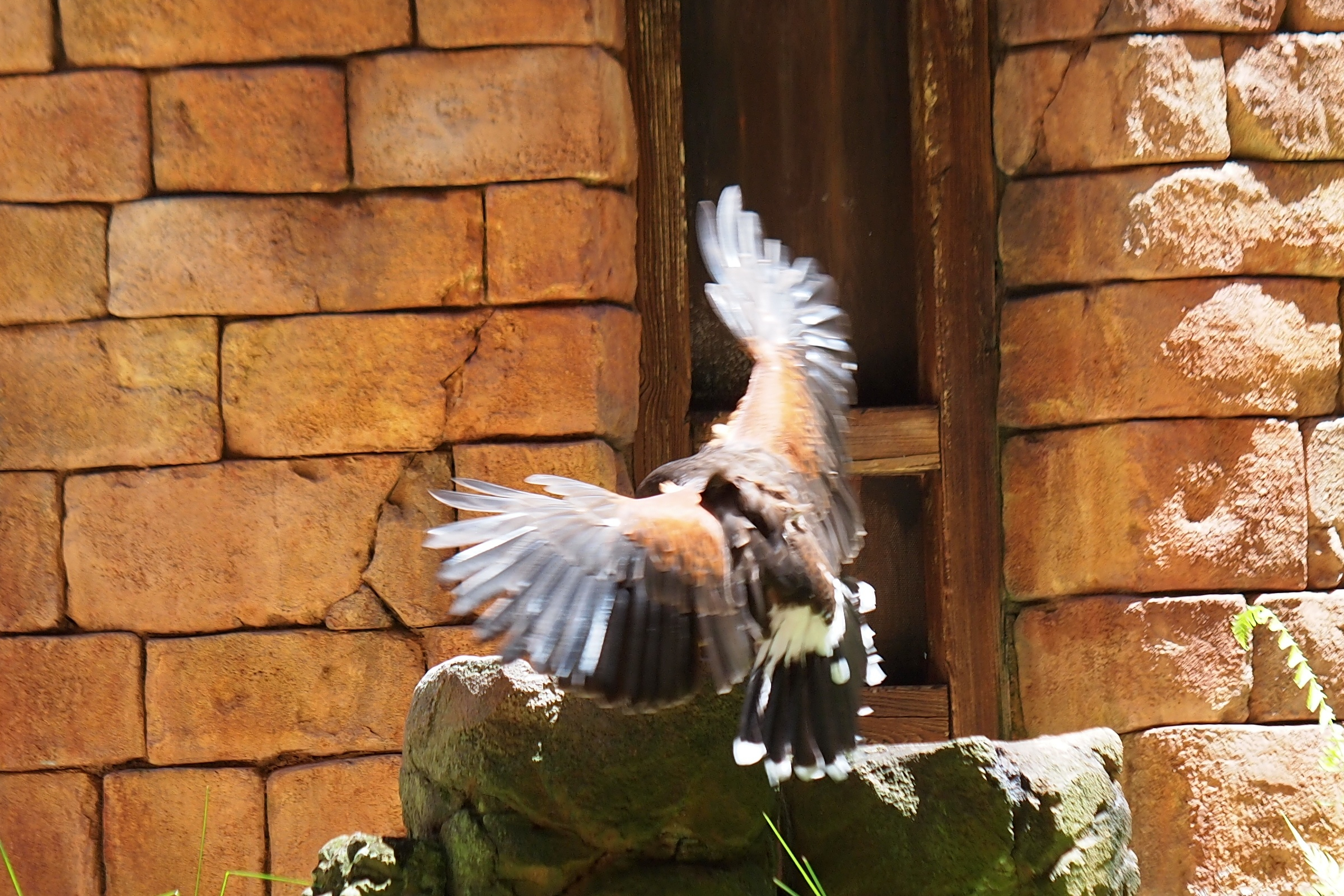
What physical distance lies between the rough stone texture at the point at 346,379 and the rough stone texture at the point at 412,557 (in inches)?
5.0

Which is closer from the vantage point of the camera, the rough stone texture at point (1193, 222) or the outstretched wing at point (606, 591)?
the outstretched wing at point (606, 591)

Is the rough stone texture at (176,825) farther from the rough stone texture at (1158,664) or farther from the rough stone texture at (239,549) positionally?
the rough stone texture at (1158,664)

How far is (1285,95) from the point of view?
12.6ft

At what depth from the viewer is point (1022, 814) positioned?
7.64 feet

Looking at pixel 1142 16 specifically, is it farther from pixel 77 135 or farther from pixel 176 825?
pixel 176 825

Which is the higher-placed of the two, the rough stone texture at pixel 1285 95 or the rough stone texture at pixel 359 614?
the rough stone texture at pixel 1285 95

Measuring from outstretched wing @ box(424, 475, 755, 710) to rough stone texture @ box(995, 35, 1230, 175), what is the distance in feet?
7.43

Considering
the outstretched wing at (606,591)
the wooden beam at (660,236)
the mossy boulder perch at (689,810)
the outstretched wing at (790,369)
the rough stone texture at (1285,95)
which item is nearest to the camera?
the outstretched wing at (606,591)

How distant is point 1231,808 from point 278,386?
301 cm

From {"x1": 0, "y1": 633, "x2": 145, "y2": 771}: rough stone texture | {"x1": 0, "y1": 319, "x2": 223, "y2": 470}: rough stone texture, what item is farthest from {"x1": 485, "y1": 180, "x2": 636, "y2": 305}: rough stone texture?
{"x1": 0, "y1": 633, "x2": 145, "y2": 771}: rough stone texture

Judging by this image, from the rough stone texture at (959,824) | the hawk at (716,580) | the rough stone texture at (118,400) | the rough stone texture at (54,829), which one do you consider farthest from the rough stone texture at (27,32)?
the rough stone texture at (959,824)

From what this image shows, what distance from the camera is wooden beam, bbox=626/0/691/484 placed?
4020mm

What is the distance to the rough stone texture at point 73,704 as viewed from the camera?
12.2ft

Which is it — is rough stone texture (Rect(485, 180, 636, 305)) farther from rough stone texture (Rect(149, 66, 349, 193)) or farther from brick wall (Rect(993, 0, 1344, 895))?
brick wall (Rect(993, 0, 1344, 895))
